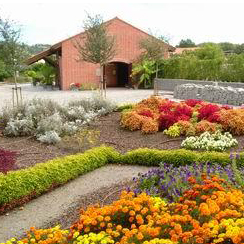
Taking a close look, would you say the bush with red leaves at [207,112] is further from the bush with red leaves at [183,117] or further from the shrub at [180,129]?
the shrub at [180,129]

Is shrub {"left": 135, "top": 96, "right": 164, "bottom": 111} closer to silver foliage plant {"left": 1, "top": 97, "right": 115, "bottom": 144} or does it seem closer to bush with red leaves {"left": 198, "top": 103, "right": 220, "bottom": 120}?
silver foliage plant {"left": 1, "top": 97, "right": 115, "bottom": 144}

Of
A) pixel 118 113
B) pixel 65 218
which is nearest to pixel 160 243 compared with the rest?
pixel 65 218

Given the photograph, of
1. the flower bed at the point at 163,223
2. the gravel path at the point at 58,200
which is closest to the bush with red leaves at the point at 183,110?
the gravel path at the point at 58,200

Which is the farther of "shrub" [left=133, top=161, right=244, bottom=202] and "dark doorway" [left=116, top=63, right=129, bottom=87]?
"dark doorway" [left=116, top=63, right=129, bottom=87]

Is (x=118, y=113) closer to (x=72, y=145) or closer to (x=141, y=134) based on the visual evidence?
(x=141, y=134)

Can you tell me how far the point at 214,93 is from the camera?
838 inches

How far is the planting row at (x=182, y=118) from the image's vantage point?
10711mm

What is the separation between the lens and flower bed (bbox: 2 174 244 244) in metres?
3.85

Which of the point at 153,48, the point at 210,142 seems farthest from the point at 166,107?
the point at 153,48

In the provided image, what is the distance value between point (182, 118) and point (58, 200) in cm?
546

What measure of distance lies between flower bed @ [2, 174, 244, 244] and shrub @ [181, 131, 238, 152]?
14.9 feet

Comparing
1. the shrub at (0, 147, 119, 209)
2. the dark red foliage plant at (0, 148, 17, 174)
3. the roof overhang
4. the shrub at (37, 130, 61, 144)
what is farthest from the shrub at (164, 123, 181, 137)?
the roof overhang

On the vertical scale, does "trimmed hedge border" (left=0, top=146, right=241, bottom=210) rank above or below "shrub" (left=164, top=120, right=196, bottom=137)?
below

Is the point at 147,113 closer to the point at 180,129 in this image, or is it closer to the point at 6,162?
the point at 180,129
